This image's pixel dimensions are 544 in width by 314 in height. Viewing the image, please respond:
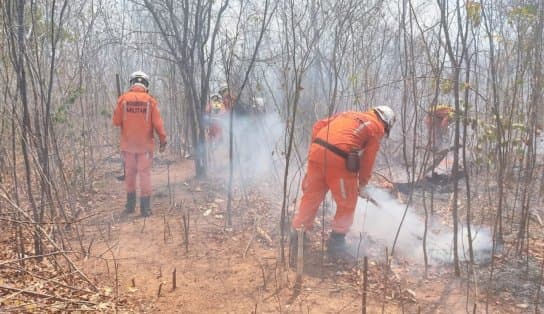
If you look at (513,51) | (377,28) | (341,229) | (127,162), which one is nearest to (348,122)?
(341,229)

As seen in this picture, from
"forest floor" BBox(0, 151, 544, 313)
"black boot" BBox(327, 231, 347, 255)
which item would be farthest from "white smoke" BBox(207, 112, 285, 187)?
"black boot" BBox(327, 231, 347, 255)

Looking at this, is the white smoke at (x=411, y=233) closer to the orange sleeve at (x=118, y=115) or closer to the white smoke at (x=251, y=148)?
the white smoke at (x=251, y=148)

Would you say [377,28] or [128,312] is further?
[377,28]

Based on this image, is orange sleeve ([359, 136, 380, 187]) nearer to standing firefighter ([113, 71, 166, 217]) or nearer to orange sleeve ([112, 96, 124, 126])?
standing firefighter ([113, 71, 166, 217])

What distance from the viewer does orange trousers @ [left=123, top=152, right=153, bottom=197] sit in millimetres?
5703

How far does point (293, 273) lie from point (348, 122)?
160cm

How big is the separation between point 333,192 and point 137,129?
2.78m

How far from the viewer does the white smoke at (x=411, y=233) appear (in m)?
4.52

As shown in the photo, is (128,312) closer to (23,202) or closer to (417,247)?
(417,247)

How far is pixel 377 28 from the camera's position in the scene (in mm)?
7504

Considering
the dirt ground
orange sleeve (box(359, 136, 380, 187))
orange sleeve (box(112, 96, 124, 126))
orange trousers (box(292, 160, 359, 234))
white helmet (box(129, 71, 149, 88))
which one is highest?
white helmet (box(129, 71, 149, 88))

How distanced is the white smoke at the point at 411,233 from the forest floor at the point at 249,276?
19 cm

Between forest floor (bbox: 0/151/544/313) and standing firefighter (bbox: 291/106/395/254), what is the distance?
377mm

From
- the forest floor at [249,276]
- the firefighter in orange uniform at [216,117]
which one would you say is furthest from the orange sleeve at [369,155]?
the firefighter in orange uniform at [216,117]
